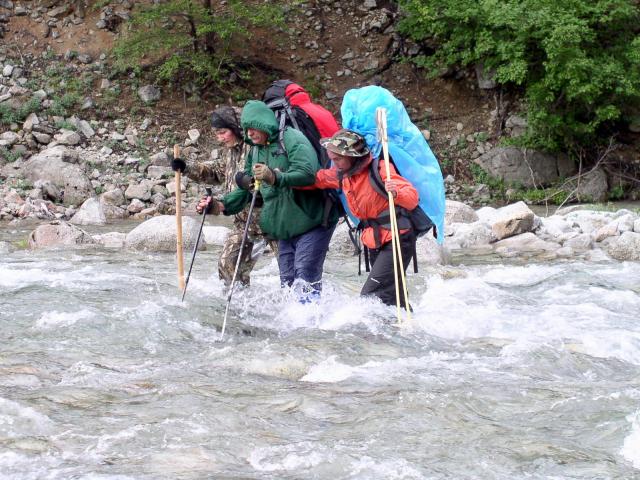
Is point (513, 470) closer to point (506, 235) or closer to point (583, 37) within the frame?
point (506, 235)

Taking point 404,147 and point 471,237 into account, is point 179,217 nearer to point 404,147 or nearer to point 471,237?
point 404,147

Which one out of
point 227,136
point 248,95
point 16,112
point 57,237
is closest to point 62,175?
point 16,112

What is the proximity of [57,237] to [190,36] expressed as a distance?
11430 millimetres

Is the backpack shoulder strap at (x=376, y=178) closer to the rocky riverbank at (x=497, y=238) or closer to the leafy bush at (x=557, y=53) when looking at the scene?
the rocky riverbank at (x=497, y=238)

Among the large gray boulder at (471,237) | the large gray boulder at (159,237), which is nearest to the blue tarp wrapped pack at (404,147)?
the large gray boulder at (159,237)

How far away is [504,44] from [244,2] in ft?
26.5

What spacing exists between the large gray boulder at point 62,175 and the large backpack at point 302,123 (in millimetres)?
13769

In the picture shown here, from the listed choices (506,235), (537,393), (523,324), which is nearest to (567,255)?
(506,235)

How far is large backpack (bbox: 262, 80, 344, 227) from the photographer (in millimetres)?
7723

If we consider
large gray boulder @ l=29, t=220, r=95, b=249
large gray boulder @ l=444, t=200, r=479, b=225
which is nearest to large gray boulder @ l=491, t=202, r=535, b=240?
large gray boulder @ l=444, t=200, r=479, b=225

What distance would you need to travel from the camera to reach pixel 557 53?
859 inches

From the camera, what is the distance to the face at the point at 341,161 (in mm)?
7176

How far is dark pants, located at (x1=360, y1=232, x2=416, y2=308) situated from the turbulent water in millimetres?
152

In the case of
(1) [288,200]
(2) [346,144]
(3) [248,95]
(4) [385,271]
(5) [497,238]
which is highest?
(3) [248,95]
